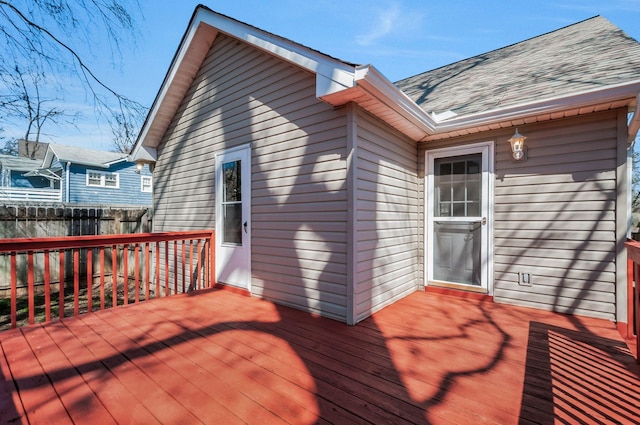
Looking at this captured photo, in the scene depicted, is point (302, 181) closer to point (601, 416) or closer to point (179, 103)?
point (601, 416)

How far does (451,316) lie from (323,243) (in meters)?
1.58

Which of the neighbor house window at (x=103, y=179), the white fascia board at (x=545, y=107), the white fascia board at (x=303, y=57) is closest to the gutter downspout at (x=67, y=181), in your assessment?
the neighbor house window at (x=103, y=179)

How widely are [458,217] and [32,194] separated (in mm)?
16701

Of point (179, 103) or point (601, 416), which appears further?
point (179, 103)

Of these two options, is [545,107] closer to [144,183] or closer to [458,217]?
[458,217]

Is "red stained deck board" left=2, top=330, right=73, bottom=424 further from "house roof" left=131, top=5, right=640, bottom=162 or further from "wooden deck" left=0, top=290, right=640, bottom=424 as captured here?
"house roof" left=131, top=5, right=640, bottom=162

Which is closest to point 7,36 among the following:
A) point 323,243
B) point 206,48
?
point 206,48

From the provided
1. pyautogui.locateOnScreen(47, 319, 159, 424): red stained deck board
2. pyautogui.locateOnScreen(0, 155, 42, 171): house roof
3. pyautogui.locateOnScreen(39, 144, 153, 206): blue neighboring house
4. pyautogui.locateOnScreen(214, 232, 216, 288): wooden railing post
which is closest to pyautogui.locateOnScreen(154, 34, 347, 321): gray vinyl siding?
pyautogui.locateOnScreen(214, 232, 216, 288): wooden railing post

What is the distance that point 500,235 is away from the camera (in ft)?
11.6

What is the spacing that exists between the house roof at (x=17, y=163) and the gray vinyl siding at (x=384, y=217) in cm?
1834

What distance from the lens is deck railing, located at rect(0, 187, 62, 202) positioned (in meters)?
12.1

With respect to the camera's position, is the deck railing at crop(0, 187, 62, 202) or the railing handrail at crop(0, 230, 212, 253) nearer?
the railing handrail at crop(0, 230, 212, 253)

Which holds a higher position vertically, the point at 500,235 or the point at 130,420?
the point at 500,235

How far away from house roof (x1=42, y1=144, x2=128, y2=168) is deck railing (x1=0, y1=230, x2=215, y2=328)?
8546mm
